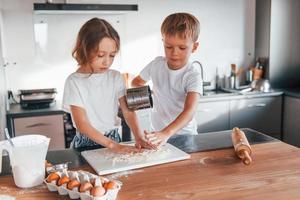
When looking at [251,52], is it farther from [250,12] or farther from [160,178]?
[160,178]

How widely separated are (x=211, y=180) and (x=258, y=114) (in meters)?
2.05

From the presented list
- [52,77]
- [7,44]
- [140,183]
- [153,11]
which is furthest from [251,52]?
[140,183]

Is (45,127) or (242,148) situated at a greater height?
(242,148)

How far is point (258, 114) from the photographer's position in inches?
112

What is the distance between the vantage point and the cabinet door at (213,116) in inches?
106

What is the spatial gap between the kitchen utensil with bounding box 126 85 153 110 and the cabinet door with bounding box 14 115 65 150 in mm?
1207

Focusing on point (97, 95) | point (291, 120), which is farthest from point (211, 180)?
point (291, 120)

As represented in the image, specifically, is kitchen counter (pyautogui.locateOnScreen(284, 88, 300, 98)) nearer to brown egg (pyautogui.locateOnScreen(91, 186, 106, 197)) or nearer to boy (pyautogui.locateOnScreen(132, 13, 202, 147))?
boy (pyautogui.locateOnScreen(132, 13, 202, 147))

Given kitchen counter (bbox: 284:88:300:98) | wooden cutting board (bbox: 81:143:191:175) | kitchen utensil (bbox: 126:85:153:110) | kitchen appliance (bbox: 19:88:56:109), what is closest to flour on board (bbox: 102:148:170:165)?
wooden cutting board (bbox: 81:143:191:175)

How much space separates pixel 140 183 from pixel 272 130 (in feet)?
A: 7.53

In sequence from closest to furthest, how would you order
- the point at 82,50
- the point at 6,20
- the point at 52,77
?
the point at 82,50 < the point at 6,20 < the point at 52,77

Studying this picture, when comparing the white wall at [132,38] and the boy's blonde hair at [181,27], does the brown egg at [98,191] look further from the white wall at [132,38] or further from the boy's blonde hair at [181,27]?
the white wall at [132,38]

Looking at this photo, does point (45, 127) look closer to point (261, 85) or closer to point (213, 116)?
point (213, 116)

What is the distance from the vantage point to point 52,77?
8.89 feet
